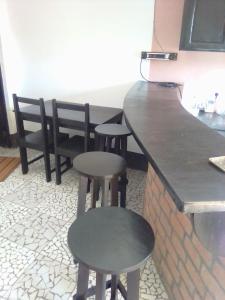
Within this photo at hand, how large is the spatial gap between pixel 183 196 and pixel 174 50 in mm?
2315

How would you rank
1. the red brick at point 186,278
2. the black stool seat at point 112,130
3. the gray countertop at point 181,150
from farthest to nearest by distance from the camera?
the black stool seat at point 112,130 → the red brick at point 186,278 → the gray countertop at point 181,150

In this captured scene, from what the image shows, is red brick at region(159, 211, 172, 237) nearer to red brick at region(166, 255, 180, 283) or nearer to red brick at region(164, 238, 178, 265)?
red brick at region(164, 238, 178, 265)

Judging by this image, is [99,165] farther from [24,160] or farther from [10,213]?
[24,160]

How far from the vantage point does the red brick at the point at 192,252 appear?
114cm

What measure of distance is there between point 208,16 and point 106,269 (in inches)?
83.8

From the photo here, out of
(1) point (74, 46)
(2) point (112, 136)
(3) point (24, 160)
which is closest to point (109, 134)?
(2) point (112, 136)

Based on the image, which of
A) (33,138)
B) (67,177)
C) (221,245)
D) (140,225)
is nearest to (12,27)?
(33,138)

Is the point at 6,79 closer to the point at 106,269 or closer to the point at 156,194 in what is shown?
the point at 156,194

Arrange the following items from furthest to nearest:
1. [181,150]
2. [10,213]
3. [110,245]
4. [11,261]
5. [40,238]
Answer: [10,213] < [40,238] < [11,261] < [181,150] < [110,245]

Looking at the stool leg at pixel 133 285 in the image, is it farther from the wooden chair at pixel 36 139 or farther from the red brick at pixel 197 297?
the wooden chair at pixel 36 139

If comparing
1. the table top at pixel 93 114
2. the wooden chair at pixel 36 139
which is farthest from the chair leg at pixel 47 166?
the table top at pixel 93 114

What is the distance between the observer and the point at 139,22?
2.60 meters

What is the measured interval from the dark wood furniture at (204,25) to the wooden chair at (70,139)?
1.11 meters

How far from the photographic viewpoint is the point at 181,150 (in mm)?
1011
